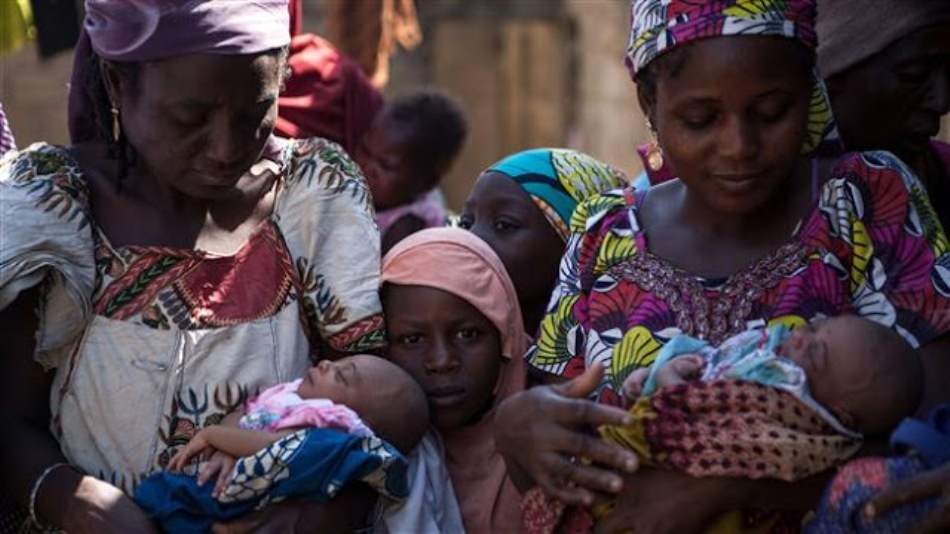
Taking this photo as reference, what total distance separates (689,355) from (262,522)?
1141 mm

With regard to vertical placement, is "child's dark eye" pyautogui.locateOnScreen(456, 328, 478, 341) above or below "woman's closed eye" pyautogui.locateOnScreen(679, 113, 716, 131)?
below

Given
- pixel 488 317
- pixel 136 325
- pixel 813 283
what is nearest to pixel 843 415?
pixel 813 283

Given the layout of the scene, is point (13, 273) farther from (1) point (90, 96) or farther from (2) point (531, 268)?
(2) point (531, 268)

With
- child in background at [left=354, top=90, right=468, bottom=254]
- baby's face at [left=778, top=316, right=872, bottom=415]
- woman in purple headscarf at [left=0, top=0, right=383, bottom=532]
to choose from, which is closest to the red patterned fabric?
child in background at [left=354, top=90, right=468, bottom=254]

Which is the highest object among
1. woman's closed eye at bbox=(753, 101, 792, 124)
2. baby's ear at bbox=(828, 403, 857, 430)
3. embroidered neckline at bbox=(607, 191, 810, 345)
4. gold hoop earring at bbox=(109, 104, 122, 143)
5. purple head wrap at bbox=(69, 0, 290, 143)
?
purple head wrap at bbox=(69, 0, 290, 143)

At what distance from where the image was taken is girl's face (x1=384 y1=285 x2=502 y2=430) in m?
4.43

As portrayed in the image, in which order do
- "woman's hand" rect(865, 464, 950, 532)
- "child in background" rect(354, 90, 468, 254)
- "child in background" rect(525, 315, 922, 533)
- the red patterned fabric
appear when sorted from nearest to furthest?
"woman's hand" rect(865, 464, 950, 532) → "child in background" rect(525, 315, 922, 533) → the red patterned fabric → "child in background" rect(354, 90, 468, 254)

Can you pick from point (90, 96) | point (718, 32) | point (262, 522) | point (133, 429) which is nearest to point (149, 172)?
point (90, 96)

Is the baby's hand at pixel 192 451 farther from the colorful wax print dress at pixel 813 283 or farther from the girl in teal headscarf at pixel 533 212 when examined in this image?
the girl in teal headscarf at pixel 533 212

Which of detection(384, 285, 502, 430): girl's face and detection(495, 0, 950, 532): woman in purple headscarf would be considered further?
detection(384, 285, 502, 430): girl's face

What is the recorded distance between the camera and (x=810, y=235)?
3.91 meters

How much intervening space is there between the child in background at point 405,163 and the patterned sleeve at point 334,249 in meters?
2.08

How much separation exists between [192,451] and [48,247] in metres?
0.63

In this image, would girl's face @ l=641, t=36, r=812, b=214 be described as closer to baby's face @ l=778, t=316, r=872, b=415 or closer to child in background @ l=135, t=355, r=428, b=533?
baby's face @ l=778, t=316, r=872, b=415
